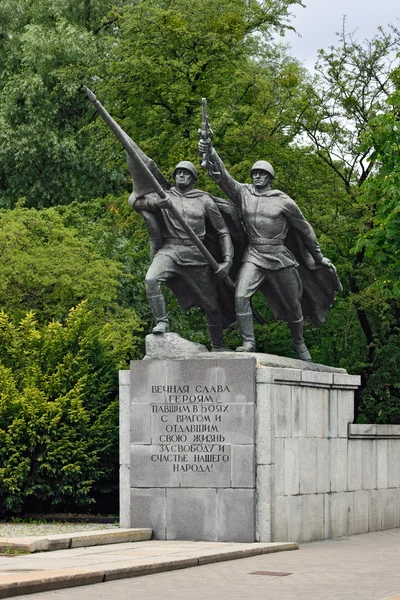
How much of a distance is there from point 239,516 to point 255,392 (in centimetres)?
160

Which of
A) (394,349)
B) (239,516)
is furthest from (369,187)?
(239,516)

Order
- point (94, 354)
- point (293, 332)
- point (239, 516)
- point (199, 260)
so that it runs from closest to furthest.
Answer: point (239, 516)
point (199, 260)
point (293, 332)
point (94, 354)

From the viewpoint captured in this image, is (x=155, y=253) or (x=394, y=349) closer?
(x=155, y=253)

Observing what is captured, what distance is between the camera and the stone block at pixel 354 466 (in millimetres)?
19375

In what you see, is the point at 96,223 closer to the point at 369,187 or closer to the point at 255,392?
the point at 369,187

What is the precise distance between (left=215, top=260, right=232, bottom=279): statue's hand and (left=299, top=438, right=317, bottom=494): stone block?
8.20ft

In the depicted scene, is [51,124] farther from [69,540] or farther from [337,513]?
[69,540]

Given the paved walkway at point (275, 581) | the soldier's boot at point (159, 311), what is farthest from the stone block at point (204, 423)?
the paved walkway at point (275, 581)

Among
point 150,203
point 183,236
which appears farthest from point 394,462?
point 150,203

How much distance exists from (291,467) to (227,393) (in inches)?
56.4

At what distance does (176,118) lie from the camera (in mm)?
33844

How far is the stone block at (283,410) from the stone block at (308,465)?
19.9 inches

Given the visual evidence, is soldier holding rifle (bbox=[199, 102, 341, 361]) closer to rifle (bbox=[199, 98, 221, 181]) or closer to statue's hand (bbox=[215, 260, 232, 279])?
rifle (bbox=[199, 98, 221, 181])

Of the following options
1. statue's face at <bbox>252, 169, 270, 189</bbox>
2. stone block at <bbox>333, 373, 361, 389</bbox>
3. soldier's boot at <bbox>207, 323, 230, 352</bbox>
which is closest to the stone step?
soldier's boot at <bbox>207, 323, 230, 352</bbox>
